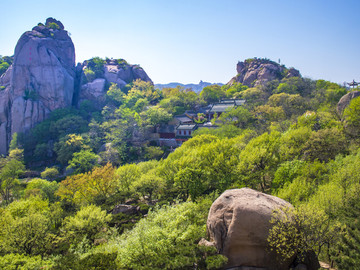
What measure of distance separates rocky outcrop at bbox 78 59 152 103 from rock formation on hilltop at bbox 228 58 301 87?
35.2 meters

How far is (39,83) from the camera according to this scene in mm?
63688

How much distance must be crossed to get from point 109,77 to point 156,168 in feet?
187

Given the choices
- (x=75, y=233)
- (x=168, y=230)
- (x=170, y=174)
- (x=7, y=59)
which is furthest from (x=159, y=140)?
(x=7, y=59)

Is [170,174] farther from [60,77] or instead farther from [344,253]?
[60,77]

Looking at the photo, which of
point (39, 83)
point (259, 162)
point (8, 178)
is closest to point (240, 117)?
point (259, 162)

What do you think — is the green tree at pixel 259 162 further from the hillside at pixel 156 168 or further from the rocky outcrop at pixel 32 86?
the rocky outcrop at pixel 32 86

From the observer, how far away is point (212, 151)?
993 inches

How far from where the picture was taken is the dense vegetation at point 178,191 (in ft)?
42.5

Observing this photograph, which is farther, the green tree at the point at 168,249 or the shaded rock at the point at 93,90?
the shaded rock at the point at 93,90

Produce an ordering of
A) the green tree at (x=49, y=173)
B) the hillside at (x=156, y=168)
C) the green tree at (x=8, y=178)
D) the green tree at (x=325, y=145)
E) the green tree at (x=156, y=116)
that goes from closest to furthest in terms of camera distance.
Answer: the hillside at (x=156, y=168)
the green tree at (x=325, y=145)
the green tree at (x=8, y=178)
the green tree at (x=49, y=173)
the green tree at (x=156, y=116)

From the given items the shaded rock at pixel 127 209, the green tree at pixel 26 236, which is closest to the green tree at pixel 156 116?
the shaded rock at pixel 127 209

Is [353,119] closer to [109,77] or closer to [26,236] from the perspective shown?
[26,236]

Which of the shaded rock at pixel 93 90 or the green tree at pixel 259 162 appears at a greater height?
the shaded rock at pixel 93 90

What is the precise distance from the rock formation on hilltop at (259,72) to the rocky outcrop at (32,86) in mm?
57532
